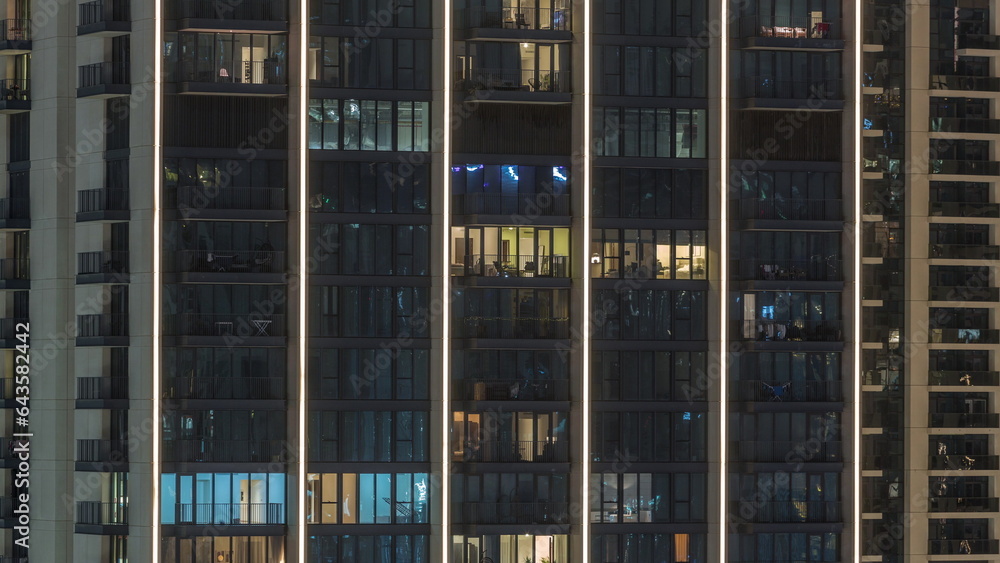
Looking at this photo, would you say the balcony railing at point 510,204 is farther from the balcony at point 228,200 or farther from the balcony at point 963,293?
the balcony at point 963,293

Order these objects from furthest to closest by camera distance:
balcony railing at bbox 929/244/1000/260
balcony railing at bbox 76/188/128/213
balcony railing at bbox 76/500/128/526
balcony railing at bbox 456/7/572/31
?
balcony railing at bbox 929/244/1000/260, balcony railing at bbox 456/7/572/31, balcony railing at bbox 76/188/128/213, balcony railing at bbox 76/500/128/526

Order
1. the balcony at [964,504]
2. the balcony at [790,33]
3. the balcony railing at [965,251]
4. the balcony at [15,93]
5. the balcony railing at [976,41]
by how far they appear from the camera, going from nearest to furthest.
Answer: the balcony at [790,33]
the balcony at [15,93]
the balcony at [964,504]
the balcony railing at [965,251]
the balcony railing at [976,41]

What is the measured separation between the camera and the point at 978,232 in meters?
67.7

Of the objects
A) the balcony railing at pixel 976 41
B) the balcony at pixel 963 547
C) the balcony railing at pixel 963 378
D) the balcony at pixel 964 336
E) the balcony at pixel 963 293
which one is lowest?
the balcony at pixel 963 547

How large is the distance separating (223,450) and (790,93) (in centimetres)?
2720

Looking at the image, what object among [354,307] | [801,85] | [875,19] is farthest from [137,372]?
[875,19]

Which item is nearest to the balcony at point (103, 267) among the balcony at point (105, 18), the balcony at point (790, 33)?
the balcony at point (105, 18)

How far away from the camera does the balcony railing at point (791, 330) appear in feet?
189

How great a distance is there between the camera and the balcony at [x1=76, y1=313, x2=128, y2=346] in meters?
55.7

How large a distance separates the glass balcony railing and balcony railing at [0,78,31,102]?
82.6 feet

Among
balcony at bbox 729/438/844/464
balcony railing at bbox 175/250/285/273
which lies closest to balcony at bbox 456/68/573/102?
balcony railing at bbox 175/250/285/273

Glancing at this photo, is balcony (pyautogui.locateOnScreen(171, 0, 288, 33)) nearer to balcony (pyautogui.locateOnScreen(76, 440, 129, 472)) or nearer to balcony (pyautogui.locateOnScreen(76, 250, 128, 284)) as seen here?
balcony (pyautogui.locateOnScreen(76, 250, 128, 284))

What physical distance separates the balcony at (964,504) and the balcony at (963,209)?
13.5 meters

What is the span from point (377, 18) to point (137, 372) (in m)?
17.0
